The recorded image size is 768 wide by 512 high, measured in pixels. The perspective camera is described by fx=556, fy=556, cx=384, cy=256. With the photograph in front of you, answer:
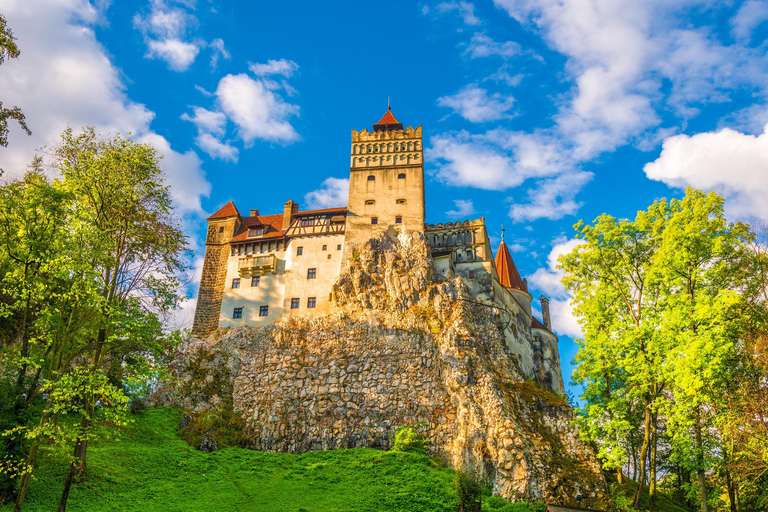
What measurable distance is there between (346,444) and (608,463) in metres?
17.2

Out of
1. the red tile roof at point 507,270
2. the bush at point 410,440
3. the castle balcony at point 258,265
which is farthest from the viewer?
the red tile roof at point 507,270

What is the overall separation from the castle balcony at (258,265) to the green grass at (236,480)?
17288mm

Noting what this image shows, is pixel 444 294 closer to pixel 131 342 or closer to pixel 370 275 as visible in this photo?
pixel 370 275

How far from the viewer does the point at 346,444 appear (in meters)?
38.2

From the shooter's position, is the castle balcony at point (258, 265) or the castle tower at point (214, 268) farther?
the castle balcony at point (258, 265)

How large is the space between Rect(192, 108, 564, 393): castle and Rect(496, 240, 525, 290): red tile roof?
12cm

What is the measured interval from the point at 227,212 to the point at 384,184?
16.7 meters

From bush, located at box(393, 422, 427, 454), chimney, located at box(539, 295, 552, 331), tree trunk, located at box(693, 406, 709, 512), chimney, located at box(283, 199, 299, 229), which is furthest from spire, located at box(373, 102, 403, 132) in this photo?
tree trunk, located at box(693, 406, 709, 512)

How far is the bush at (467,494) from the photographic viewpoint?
30.8m

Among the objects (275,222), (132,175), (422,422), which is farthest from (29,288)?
(275,222)

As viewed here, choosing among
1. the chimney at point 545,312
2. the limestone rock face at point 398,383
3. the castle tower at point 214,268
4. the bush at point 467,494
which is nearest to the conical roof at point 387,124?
the limestone rock face at point 398,383

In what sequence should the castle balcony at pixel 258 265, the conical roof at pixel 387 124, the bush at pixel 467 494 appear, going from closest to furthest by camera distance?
the bush at pixel 467 494 < the castle balcony at pixel 258 265 < the conical roof at pixel 387 124

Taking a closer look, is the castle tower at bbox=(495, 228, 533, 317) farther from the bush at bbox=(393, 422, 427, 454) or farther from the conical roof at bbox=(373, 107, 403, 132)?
the bush at bbox=(393, 422, 427, 454)

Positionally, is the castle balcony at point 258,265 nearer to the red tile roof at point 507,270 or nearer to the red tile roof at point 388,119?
the red tile roof at point 388,119
